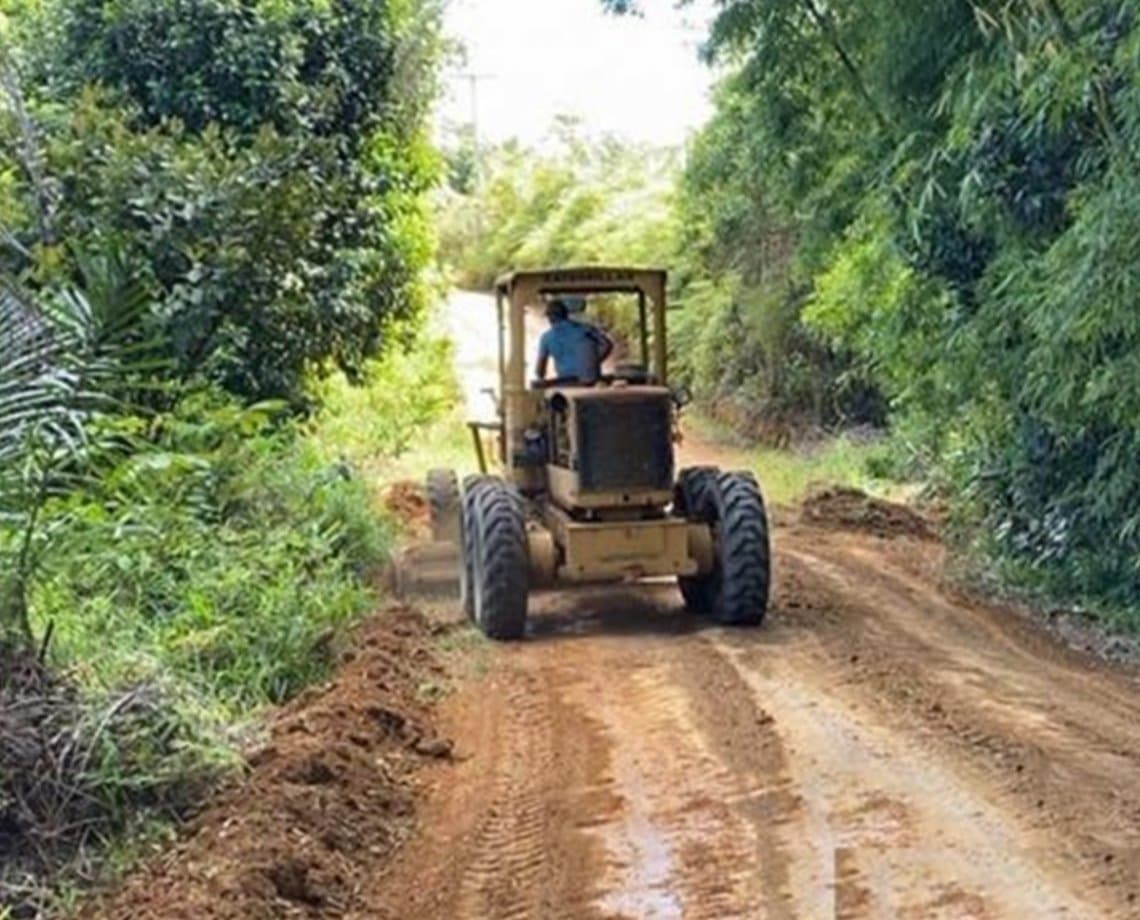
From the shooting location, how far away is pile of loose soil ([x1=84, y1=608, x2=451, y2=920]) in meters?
4.25

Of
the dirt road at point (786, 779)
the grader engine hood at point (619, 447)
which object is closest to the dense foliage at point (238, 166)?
the grader engine hood at point (619, 447)

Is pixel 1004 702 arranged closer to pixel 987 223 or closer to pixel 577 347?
pixel 987 223

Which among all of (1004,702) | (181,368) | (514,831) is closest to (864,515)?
(181,368)

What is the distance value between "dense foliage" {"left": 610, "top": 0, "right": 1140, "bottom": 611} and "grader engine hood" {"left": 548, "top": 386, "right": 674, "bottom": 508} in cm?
192

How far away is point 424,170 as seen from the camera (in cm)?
1541

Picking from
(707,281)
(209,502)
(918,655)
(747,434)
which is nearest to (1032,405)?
(918,655)

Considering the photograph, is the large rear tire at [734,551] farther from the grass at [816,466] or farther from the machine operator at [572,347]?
the grass at [816,466]

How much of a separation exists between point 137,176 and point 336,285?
2.57m

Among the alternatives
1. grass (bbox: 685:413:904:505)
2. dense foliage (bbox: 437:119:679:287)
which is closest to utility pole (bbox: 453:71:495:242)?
dense foliage (bbox: 437:119:679:287)

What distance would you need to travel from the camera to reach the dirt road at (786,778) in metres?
4.46

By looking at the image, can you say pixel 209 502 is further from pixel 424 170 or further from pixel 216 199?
pixel 424 170

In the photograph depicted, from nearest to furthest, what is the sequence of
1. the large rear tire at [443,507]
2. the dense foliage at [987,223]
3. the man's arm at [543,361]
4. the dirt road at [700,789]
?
the dirt road at [700,789]
the dense foliage at [987,223]
the man's arm at [543,361]
the large rear tire at [443,507]

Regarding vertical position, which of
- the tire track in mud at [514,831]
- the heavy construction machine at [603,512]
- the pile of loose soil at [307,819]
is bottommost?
the tire track in mud at [514,831]

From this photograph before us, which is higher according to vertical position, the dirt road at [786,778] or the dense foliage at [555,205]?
the dense foliage at [555,205]
